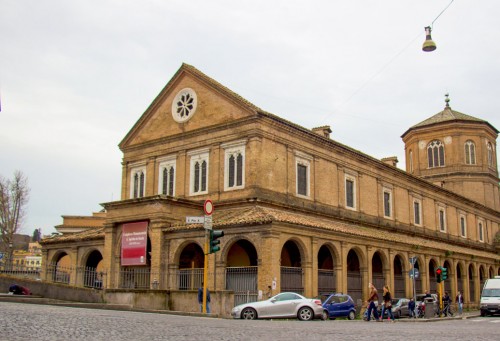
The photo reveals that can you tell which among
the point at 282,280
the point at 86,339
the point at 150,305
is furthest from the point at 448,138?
the point at 86,339

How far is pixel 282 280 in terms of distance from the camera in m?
29.0

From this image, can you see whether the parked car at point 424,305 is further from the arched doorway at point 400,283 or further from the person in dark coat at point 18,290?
the person in dark coat at point 18,290

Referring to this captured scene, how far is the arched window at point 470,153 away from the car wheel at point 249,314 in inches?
1710

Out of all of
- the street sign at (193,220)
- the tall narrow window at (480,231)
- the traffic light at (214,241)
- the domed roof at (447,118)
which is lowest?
the traffic light at (214,241)

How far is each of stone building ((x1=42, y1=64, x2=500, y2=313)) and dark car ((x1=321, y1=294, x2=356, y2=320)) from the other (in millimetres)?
1962

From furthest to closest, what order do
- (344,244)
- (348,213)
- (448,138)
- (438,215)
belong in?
(448,138), (438,215), (348,213), (344,244)

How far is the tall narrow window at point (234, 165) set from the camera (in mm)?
33219

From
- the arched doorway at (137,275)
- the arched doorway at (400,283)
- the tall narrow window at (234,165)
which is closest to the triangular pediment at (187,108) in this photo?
the tall narrow window at (234,165)

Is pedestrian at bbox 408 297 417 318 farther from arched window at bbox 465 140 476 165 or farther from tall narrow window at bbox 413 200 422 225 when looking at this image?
arched window at bbox 465 140 476 165

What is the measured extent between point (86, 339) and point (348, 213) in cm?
3004

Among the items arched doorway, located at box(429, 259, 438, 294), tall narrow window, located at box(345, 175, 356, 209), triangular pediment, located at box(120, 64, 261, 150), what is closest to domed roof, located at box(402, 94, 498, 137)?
arched doorway, located at box(429, 259, 438, 294)

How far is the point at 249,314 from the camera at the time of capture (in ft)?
77.4

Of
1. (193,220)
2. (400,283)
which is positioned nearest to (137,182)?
(193,220)

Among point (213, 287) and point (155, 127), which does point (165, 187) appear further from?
point (213, 287)
